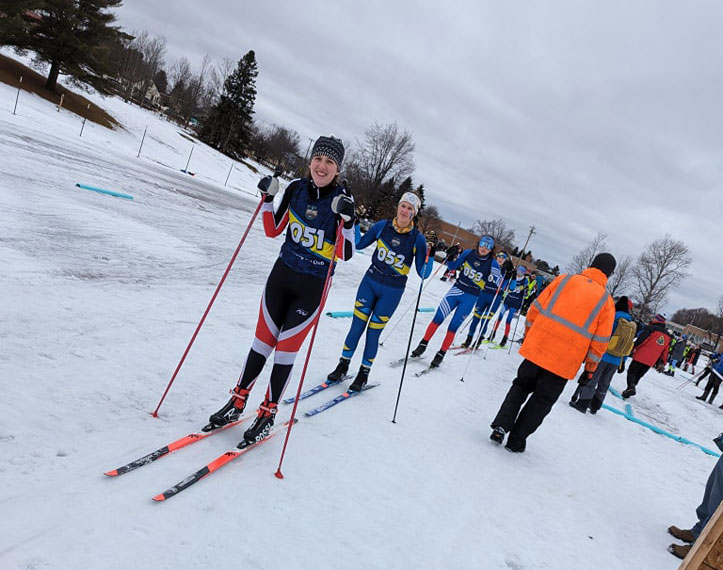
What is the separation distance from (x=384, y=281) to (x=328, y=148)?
6.48 ft

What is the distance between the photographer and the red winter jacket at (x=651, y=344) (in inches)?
390

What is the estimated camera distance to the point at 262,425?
3.01m

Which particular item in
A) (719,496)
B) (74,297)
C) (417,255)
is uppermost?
(417,255)

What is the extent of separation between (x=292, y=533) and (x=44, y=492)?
1.30 metres

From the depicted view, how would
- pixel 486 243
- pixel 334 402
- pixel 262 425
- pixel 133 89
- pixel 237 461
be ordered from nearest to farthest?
pixel 237 461, pixel 262 425, pixel 334 402, pixel 486 243, pixel 133 89

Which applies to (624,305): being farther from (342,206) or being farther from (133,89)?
(133,89)

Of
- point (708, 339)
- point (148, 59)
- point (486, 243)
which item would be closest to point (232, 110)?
point (148, 59)

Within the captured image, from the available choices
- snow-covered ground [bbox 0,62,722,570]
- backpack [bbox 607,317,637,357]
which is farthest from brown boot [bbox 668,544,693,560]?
backpack [bbox 607,317,637,357]

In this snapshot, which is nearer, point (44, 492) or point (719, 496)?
point (44, 492)

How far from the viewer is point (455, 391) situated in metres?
5.82

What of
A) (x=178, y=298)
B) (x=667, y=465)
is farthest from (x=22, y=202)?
(x=667, y=465)

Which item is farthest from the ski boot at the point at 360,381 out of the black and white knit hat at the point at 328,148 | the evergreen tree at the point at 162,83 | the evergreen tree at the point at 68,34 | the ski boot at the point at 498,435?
the evergreen tree at the point at 162,83

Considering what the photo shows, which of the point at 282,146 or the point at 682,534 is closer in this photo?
the point at 682,534

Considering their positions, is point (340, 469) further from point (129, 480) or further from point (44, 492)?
point (44, 492)
